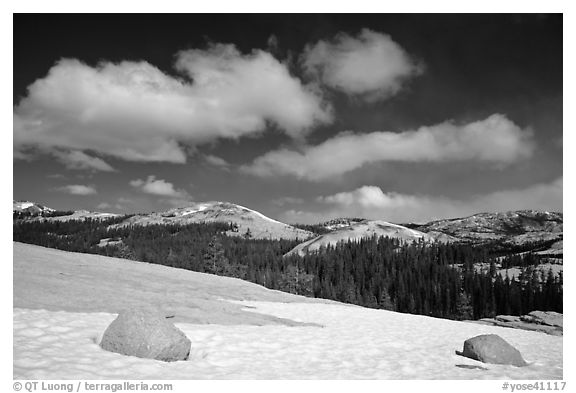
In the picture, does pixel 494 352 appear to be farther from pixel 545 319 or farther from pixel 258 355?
pixel 545 319

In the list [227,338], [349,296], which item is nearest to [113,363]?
[227,338]

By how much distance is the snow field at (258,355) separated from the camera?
355 inches

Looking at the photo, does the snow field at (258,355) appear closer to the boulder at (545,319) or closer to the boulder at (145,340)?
the boulder at (145,340)

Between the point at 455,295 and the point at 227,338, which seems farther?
the point at 455,295

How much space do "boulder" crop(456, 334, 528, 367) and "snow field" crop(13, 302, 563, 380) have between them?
0.37m

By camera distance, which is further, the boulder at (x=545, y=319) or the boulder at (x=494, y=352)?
the boulder at (x=545, y=319)

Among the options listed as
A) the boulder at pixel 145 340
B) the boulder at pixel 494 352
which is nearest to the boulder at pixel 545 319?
the boulder at pixel 494 352

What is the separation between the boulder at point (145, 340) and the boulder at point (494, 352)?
385 inches

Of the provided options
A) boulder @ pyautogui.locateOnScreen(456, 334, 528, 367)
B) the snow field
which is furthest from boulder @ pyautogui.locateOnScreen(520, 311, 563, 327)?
boulder @ pyautogui.locateOnScreen(456, 334, 528, 367)

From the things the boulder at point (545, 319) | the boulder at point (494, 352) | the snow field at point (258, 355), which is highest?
the boulder at point (494, 352)

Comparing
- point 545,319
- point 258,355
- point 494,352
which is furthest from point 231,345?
point 545,319

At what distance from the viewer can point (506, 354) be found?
11945 millimetres

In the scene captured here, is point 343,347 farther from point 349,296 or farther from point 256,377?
point 349,296
